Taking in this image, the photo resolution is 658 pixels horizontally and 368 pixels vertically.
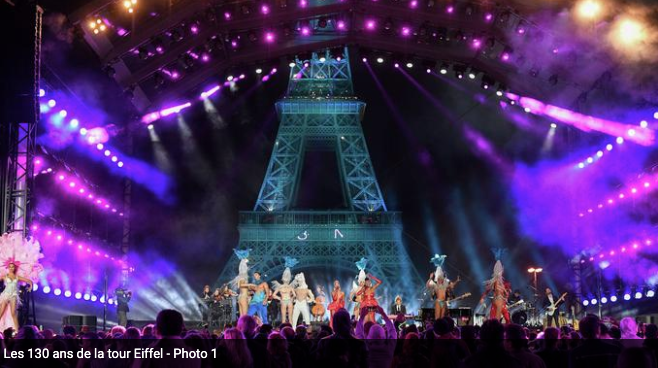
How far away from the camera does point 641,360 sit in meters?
4.64

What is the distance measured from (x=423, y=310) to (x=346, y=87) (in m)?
29.1

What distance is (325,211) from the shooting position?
43250mm

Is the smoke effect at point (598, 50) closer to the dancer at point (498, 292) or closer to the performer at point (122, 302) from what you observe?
the dancer at point (498, 292)

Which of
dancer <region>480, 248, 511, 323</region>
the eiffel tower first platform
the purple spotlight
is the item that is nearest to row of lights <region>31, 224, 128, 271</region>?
the purple spotlight

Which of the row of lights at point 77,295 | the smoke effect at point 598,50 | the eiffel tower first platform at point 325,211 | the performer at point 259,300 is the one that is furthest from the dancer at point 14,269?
the eiffel tower first platform at point 325,211

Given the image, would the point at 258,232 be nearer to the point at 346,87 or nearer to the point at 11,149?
the point at 346,87

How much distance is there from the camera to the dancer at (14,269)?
15094 mm

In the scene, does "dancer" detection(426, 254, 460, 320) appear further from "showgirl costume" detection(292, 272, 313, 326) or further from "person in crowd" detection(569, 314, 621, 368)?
"person in crowd" detection(569, 314, 621, 368)

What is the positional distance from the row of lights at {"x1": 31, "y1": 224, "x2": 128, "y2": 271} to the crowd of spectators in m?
13.6

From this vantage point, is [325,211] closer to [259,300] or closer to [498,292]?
[259,300]

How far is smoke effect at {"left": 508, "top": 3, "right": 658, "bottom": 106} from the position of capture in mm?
19234

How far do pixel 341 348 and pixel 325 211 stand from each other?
3691cm

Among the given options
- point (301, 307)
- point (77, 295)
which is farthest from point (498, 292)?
point (77, 295)

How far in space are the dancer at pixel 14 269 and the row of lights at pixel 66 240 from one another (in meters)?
3.92
